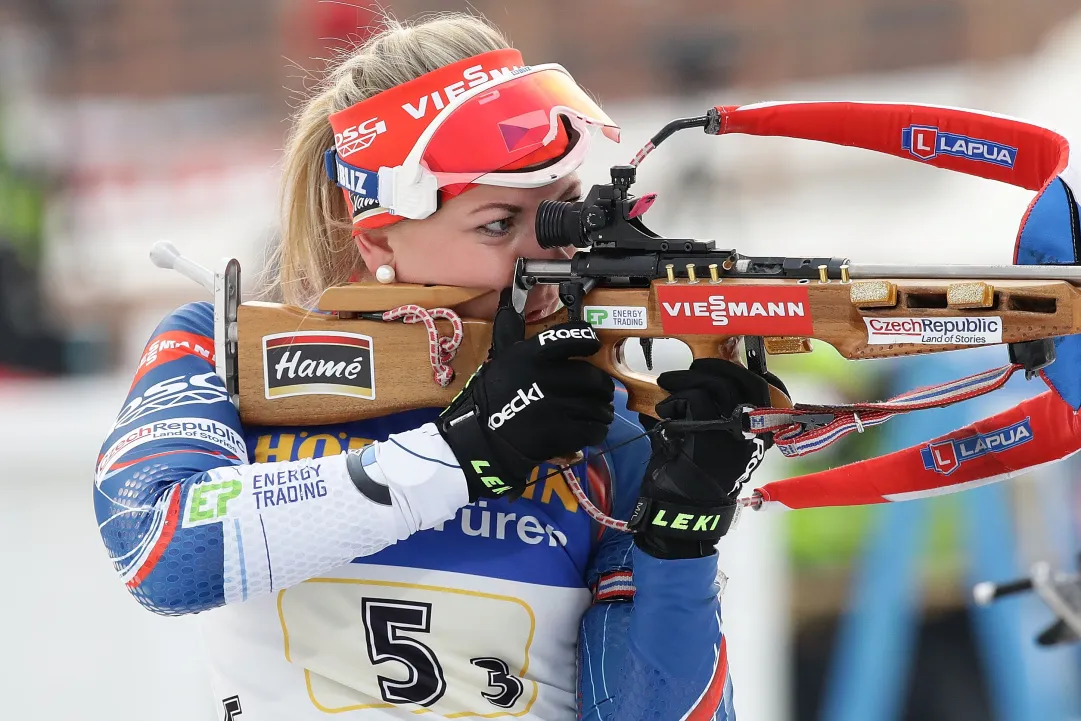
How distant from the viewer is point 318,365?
1.40 meters

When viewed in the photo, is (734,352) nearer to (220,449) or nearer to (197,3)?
(220,449)

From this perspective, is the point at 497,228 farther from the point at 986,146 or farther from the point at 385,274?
the point at 986,146

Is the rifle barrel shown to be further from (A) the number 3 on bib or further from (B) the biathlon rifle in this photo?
(A) the number 3 on bib

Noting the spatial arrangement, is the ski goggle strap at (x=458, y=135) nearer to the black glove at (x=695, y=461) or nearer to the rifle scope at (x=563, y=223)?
the rifle scope at (x=563, y=223)

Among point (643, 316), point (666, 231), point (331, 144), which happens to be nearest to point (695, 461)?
A: point (643, 316)

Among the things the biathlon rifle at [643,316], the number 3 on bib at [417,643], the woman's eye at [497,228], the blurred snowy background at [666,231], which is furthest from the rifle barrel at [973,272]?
the number 3 on bib at [417,643]

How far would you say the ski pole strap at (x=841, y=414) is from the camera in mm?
1271

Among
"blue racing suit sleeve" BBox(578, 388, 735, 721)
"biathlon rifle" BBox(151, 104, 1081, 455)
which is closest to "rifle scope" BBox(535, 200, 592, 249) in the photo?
"biathlon rifle" BBox(151, 104, 1081, 455)

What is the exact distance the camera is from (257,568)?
1.25 m

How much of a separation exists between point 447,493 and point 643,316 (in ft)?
0.94

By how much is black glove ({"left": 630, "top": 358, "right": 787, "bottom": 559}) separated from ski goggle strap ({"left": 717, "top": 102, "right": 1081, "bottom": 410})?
0.96 ft

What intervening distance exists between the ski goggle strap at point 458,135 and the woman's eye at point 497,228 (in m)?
0.05

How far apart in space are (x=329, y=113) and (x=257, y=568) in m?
0.60

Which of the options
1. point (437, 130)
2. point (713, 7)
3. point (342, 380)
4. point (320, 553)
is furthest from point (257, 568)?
point (713, 7)
